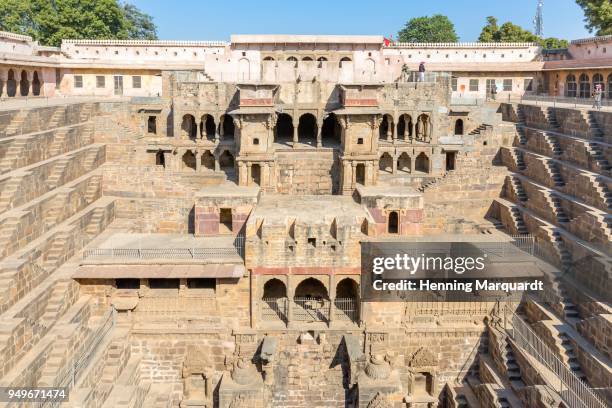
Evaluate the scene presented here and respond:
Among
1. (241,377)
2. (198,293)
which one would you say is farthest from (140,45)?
(241,377)

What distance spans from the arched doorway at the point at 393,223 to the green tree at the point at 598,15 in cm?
3468

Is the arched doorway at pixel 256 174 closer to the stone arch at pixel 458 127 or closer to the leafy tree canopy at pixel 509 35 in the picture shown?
the stone arch at pixel 458 127

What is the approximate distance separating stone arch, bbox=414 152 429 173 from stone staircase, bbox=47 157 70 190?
20.5 metres

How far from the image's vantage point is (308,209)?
88.7ft

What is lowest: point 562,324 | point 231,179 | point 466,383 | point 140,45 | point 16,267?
point 466,383

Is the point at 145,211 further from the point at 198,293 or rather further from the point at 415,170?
the point at 415,170

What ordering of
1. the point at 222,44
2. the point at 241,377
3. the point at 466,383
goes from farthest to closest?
the point at 222,44 < the point at 466,383 < the point at 241,377

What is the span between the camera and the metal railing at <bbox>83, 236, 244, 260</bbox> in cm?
2395

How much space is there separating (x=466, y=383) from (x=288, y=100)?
2015 centimetres

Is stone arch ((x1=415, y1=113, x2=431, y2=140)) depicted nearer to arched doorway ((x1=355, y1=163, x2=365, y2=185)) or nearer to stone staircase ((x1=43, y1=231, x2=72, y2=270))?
arched doorway ((x1=355, y1=163, x2=365, y2=185))

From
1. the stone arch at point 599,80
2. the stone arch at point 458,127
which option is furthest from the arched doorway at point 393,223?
the stone arch at point 599,80

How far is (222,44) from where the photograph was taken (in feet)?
169

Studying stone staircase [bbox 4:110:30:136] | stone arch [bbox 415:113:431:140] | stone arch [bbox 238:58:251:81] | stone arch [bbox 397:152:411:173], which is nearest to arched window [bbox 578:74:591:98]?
stone arch [bbox 415:113:431:140]

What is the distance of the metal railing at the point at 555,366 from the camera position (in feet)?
56.5
